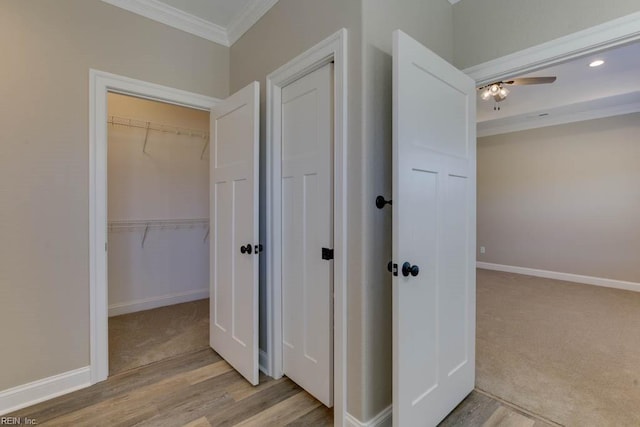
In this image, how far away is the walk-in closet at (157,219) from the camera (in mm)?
3252

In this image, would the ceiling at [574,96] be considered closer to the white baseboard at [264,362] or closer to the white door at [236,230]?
the white door at [236,230]

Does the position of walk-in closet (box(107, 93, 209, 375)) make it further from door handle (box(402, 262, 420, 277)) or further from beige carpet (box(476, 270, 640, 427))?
beige carpet (box(476, 270, 640, 427))

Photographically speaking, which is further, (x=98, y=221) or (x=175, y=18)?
(x=175, y=18)

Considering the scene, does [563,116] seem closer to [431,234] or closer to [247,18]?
[431,234]

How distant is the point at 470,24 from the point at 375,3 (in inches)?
34.3

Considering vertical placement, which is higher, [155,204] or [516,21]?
[516,21]

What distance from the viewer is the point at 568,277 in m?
4.77

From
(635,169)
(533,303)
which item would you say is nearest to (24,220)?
(533,303)

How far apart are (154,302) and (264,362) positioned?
2.06 m

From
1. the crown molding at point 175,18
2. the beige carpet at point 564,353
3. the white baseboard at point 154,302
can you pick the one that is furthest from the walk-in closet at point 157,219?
the beige carpet at point 564,353

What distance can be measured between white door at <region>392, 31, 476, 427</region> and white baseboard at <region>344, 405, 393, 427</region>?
0.62 feet

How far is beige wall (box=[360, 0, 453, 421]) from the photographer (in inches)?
58.8

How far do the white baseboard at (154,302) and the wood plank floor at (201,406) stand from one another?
4.54 ft

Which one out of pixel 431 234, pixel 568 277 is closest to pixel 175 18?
pixel 431 234
